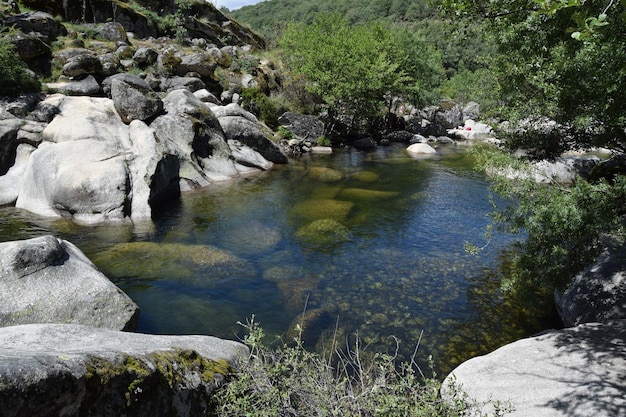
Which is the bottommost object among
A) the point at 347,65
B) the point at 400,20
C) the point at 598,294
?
the point at 598,294

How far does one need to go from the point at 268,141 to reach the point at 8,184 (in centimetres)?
1562

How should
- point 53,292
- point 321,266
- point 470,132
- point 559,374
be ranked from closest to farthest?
point 559,374, point 53,292, point 321,266, point 470,132

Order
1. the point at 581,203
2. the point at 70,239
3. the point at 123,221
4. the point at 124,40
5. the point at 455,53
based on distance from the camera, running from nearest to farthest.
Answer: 1. the point at 581,203
2. the point at 70,239
3. the point at 123,221
4. the point at 124,40
5. the point at 455,53

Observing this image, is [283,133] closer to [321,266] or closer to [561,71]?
[321,266]

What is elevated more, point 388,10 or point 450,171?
point 388,10

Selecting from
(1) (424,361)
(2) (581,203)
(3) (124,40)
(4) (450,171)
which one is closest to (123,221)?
(1) (424,361)

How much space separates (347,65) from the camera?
1494 inches

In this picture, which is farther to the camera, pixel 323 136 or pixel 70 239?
pixel 323 136

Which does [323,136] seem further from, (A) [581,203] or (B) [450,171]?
(A) [581,203]

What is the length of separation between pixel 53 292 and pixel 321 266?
772cm

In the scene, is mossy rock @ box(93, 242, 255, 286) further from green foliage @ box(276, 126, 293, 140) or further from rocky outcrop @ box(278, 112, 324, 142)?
rocky outcrop @ box(278, 112, 324, 142)

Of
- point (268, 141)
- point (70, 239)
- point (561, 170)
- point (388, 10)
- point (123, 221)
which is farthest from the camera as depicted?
point (388, 10)

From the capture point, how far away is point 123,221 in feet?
55.7

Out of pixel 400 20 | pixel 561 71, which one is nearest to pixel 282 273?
pixel 561 71
